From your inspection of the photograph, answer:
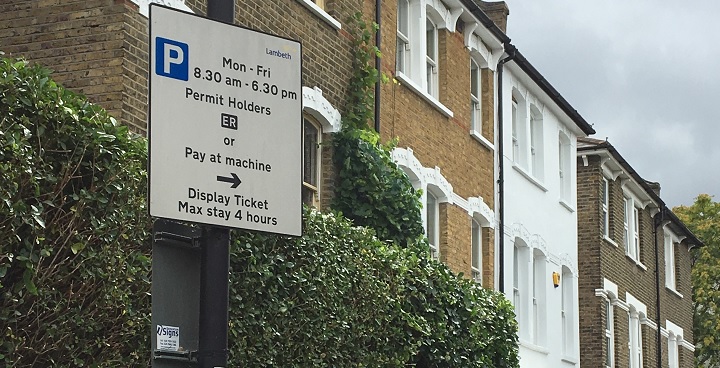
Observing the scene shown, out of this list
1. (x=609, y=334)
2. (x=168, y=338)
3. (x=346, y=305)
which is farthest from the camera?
(x=609, y=334)

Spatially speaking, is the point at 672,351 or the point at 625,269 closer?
the point at 625,269

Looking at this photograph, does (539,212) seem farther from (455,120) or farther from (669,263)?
(669,263)

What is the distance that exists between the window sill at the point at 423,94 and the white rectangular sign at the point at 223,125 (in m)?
14.3

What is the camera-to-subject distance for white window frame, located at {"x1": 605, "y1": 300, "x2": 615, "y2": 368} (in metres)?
33.6

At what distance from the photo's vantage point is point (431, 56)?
899 inches

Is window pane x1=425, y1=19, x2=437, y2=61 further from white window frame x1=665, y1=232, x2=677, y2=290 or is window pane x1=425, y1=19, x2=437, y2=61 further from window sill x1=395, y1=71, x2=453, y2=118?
white window frame x1=665, y1=232, x2=677, y2=290

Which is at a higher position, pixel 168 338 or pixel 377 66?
pixel 377 66

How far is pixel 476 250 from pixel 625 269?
12152 millimetres

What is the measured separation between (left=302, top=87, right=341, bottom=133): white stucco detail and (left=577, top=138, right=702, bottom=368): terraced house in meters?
16.4

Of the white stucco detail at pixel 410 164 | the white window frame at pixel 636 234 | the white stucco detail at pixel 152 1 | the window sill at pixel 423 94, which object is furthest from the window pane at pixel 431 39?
the white window frame at pixel 636 234

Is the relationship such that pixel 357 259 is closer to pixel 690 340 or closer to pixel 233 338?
pixel 233 338

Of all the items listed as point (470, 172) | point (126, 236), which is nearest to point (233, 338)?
point (126, 236)

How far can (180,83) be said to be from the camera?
5680mm

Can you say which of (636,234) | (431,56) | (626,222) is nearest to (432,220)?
(431,56)
